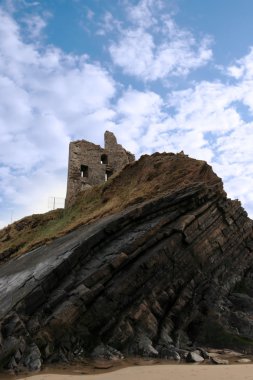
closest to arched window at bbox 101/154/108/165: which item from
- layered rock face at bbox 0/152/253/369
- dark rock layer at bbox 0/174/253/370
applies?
layered rock face at bbox 0/152/253/369

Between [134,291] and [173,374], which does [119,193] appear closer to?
[134,291]

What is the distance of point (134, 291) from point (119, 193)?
9801 mm

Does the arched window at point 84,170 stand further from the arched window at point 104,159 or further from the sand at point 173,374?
the sand at point 173,374

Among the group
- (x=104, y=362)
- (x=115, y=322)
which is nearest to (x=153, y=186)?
(x=115, y=322)

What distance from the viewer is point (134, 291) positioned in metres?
13.7

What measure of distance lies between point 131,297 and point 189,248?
3.66 metres

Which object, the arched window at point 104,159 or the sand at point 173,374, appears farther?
the arched window at point 104,159

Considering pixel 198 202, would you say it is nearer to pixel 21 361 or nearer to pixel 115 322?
pixel 115 322

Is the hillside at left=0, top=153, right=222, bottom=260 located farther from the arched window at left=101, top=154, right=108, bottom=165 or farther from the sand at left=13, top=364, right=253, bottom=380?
the arched window at left=101, top=154, right=108, bottom=165

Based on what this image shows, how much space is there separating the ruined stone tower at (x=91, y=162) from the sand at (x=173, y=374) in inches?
893

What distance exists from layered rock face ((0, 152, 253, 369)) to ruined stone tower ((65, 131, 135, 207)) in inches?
642

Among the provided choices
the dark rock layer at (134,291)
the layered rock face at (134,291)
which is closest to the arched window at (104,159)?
the layered rock face at (134,291)

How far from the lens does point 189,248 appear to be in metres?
16.0

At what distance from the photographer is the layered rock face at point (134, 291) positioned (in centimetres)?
1193
